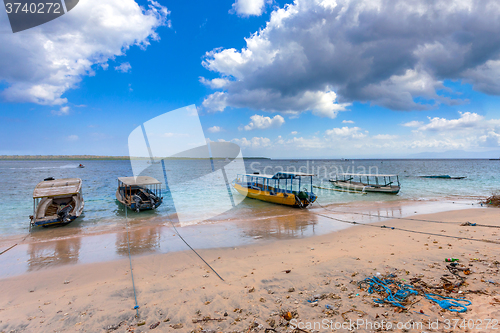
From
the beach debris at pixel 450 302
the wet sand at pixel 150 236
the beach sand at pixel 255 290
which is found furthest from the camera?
the wet sand at pixel 150 236

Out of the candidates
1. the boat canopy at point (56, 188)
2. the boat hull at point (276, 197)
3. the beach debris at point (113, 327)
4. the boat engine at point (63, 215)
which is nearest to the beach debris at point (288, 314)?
the beach debris at point (113, 327)

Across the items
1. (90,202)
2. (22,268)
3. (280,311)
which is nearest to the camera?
(280,311)

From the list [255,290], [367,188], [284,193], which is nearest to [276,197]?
[284,193]

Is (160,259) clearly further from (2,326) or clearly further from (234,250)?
(2,326)

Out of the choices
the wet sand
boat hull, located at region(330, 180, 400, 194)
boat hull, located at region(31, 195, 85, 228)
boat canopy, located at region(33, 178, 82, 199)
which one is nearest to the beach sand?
the wet sand

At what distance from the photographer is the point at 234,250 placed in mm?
9883

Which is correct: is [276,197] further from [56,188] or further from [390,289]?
[56,188]

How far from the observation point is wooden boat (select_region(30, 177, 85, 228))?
14508 millimetres

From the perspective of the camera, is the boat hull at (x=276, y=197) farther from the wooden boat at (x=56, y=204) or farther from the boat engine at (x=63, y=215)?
the boat engine at (x=63, y=215)

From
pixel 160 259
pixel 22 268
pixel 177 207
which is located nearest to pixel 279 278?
pixel 160 259

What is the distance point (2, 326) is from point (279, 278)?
6407 millimetres

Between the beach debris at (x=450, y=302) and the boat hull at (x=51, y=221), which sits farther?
the boat hull at (x=51, y=221)

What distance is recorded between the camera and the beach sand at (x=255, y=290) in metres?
4.31

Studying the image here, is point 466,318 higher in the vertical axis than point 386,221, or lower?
higher
